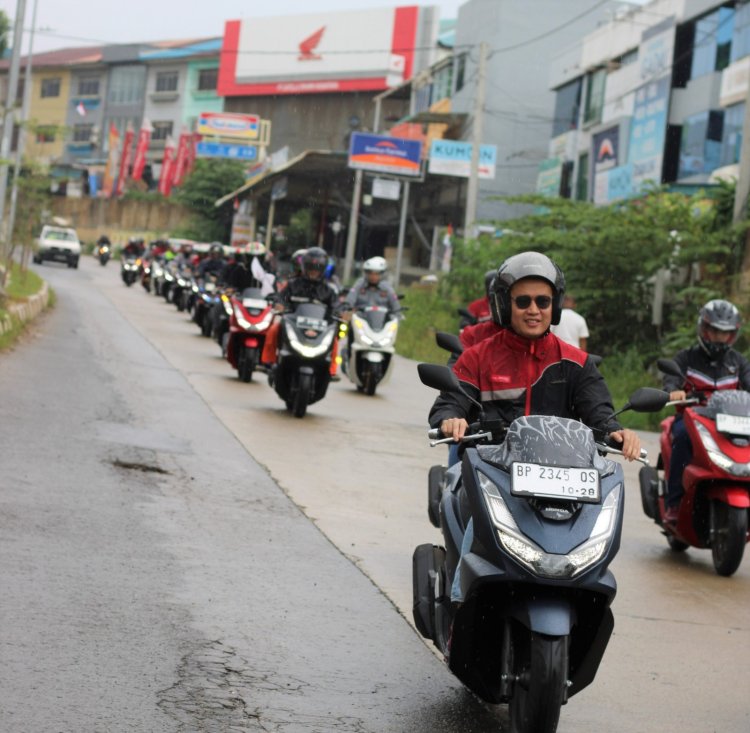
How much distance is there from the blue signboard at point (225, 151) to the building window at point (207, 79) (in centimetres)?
1683

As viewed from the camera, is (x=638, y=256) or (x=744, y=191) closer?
(x=744, y=191)

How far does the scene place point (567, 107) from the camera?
5222 centimetres

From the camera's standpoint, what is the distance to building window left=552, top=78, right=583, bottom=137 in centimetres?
5103

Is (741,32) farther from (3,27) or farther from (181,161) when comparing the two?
(181,161)

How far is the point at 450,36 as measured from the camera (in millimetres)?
75312

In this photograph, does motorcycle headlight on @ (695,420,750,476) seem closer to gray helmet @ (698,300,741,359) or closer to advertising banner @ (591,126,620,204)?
gray helmet @ (698,300,741,359)

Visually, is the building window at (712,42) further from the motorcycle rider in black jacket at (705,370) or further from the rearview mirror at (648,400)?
the rearview mirror at (648,400)

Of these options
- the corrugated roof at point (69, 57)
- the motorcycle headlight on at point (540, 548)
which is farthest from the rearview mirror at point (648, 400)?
the corrugated roof at point (69, 57)

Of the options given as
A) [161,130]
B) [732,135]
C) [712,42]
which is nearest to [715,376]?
[732,135]

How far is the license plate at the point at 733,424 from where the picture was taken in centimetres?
858

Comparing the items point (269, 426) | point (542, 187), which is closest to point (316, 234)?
point (542, 187)

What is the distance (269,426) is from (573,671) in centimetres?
915

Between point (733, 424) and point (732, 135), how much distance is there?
2951 centimetres

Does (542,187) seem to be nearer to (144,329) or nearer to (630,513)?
(144,329)
